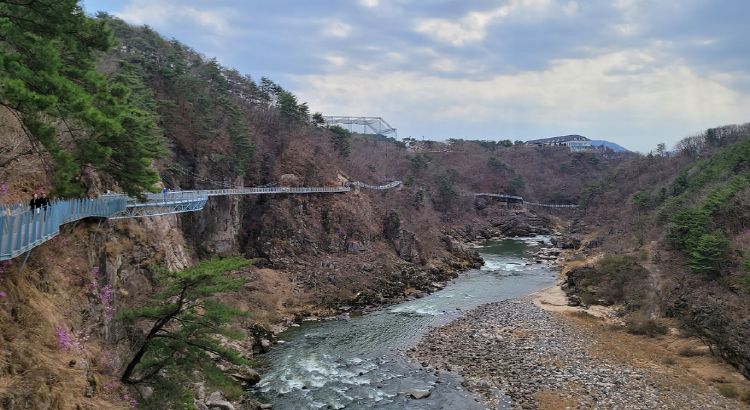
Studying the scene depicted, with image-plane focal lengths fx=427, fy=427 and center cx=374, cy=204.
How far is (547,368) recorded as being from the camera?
18.8m

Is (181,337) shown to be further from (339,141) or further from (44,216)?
(339,141)

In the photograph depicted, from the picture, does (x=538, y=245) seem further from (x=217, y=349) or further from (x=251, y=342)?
(x=217, y=349)

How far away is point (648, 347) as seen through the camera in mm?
20531

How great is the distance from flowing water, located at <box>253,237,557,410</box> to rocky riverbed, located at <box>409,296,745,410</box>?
115 centimetres

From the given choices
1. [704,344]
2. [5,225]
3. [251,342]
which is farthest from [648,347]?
[5,225]

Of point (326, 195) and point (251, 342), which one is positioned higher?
point (326, 195)

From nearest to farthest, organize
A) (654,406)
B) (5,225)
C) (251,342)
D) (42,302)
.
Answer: (5,225) → (42,302) → (654,406) → (251,342)

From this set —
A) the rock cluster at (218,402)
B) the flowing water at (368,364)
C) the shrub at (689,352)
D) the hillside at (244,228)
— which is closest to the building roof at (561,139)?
the hillside at (244,228)

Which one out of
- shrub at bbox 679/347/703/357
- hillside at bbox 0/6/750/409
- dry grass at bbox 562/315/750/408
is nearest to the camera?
hillside at bbox 0/6/750/409

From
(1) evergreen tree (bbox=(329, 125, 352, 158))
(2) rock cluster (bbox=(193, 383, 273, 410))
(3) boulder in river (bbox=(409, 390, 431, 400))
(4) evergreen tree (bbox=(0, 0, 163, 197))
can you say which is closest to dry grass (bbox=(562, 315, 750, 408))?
(3) boulder in river (bbox=(409, 390, 431, 400))

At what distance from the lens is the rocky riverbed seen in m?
15.8

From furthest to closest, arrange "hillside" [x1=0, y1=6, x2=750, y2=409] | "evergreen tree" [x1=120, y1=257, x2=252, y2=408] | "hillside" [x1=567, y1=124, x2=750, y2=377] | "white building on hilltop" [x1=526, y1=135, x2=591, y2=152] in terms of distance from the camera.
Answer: "white building on hilltop" [x1=526, y1=135, x2=591, y2=152]
"hillside" [x1=567, y1=124, x2=750, y2=377]
"evergreen tree" [x1=120, y1=257, x2=252, y2=408]
"hillside" [x1=0, y1=6, x2=750, y2=409]

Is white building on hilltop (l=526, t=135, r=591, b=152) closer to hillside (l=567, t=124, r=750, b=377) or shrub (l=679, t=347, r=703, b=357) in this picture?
hillside (l=567, t=124, r=750, b=377)

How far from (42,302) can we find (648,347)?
2374 cm
